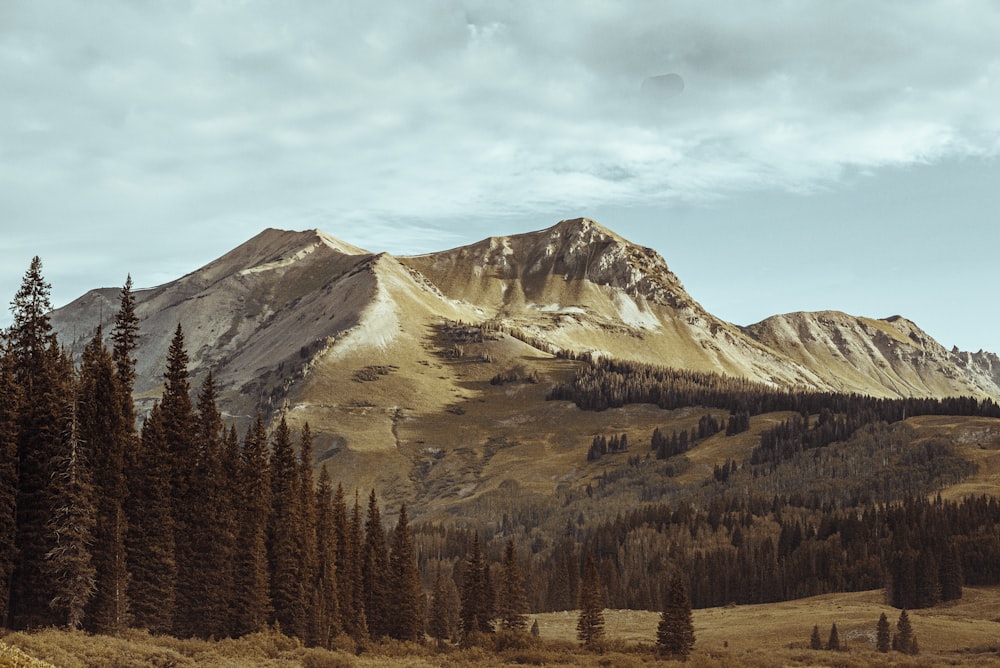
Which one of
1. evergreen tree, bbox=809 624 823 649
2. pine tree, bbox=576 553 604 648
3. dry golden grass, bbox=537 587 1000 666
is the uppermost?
pine tree, bbox=576 553 604 648

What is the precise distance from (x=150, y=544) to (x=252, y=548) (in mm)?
12764

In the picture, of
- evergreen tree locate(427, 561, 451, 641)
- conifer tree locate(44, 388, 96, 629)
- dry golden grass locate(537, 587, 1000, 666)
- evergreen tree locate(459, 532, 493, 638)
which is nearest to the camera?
conifer tree locate(44, 388, 96, 629)

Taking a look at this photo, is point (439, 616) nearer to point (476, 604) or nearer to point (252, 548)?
point (476, 604)

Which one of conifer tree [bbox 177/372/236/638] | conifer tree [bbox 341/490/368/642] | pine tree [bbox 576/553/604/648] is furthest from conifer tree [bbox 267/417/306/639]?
pine tree [bbox 576/553/604/648]

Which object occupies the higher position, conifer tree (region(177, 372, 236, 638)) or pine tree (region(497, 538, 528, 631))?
conifer tree (region(177, 372, 236, 638))

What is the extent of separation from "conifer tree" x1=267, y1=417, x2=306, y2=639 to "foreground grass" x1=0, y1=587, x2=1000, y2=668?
557 centimetres

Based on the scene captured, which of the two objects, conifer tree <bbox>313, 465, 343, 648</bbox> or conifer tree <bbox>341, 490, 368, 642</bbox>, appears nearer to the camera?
conifer tree <bbox>313, 465, 343, 648</bbox>

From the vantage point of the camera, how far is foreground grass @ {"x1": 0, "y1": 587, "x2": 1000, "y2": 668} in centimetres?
5322

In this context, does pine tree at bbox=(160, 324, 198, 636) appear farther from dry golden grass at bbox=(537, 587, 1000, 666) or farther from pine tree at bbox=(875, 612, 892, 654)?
pine tree at bbox=(875, 612, 892, 654)

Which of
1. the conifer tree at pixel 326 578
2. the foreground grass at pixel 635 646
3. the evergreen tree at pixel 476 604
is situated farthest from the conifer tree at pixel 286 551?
the evergreen tree at pixel 476 604

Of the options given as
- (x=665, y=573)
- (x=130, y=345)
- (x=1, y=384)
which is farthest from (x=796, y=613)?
(x=1, y=384)

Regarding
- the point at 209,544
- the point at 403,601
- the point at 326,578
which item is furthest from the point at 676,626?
the point at 209,544

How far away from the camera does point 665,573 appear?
629 feet

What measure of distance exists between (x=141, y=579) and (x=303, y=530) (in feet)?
76.5
